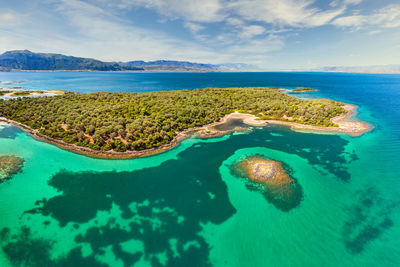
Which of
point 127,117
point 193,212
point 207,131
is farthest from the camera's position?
point 127,117

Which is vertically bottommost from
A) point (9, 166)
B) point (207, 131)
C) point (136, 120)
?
point (9, 166)

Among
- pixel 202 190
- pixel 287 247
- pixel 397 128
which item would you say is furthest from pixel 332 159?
pixel 397 128

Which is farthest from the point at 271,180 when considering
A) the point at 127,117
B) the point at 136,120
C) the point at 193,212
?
the point at 127,117

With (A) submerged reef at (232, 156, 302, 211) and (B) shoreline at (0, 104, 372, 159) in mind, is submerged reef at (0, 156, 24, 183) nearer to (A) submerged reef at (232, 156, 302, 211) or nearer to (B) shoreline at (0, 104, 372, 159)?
(B) shoreline at (0, 104, 372, 159)

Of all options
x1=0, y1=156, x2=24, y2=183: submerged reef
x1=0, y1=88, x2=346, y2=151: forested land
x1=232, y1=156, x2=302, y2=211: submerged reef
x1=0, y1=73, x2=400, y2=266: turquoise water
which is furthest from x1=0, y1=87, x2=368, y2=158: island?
x1=232, y1=156, x2=302, y2=211: submerged reef

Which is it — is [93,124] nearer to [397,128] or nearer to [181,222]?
[181,222]

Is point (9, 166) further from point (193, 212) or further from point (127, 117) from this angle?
point (193, 212)
